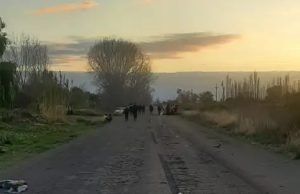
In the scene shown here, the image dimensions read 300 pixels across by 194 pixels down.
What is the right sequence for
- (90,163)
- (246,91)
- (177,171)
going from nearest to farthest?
(177,171) < (90,163) < (246,91)

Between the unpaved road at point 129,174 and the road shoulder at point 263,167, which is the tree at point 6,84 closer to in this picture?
the unpaved road at point 129,174

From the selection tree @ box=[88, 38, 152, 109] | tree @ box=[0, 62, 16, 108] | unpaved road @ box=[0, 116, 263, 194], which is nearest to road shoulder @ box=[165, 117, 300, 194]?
unpaved road @ box=[0, 116, 263, 194]

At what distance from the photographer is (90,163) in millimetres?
18984

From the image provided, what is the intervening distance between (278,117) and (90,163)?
1642 cm

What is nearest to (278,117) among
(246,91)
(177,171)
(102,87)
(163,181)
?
(177,171)

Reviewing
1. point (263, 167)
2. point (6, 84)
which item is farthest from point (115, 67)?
point (263, 167)

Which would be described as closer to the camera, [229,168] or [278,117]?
[229,168]

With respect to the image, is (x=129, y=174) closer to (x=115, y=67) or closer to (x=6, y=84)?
(x=6, y=84)

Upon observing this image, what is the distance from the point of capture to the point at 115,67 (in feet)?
402

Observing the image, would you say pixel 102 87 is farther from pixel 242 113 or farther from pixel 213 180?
pixel 213 180

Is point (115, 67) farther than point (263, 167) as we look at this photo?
Yes

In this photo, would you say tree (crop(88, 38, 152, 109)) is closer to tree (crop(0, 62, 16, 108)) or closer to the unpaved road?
tree (crop(0, 62, 16, 108))

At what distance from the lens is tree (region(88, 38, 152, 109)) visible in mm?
122562

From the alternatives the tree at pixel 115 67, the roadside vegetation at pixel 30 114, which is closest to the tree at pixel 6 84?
the roadside vegetation at pixel 30 114
